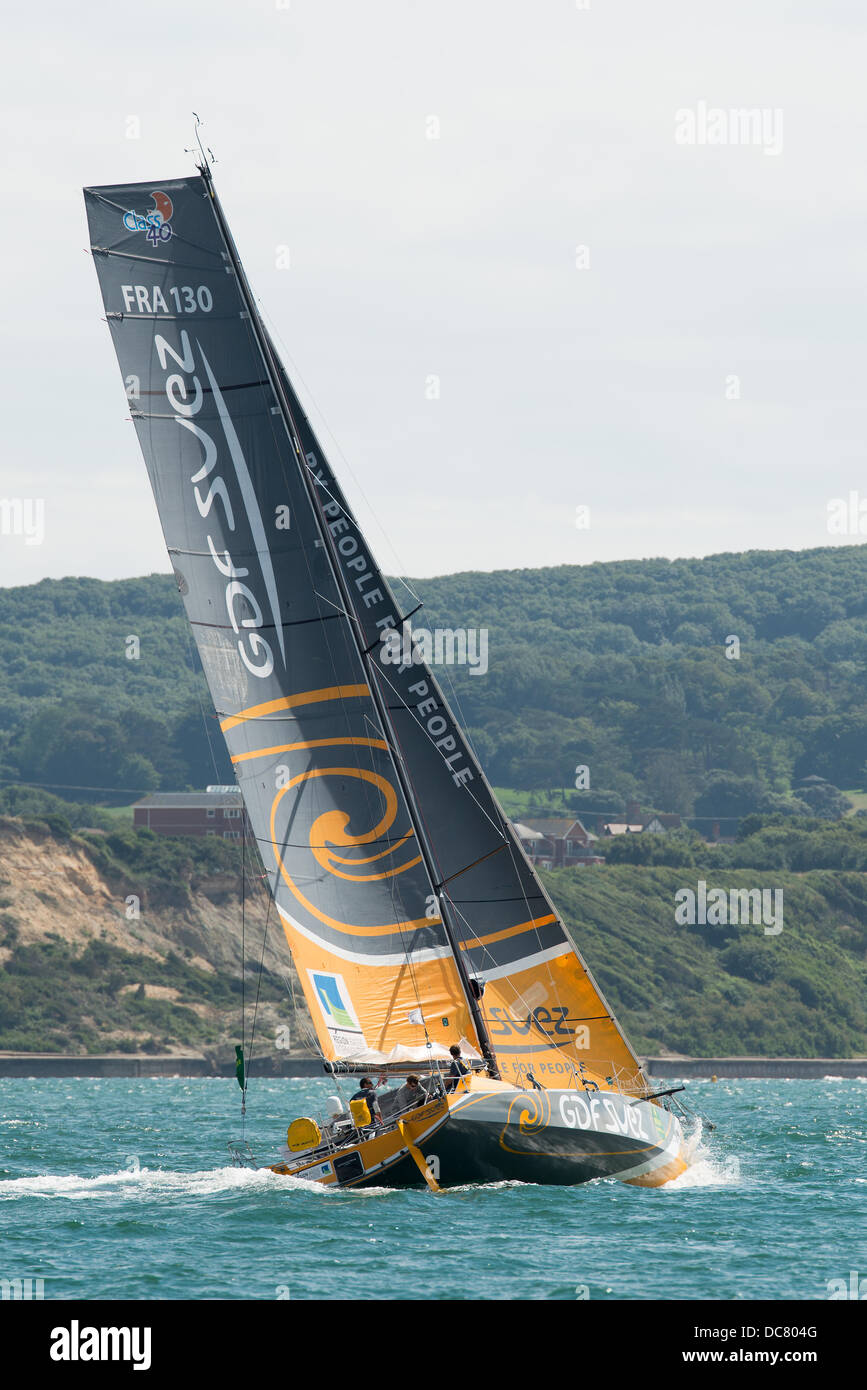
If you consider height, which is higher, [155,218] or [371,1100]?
[155,218]

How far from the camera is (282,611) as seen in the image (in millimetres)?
23344

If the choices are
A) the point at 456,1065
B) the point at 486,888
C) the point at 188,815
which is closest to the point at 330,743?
the point at 486,888

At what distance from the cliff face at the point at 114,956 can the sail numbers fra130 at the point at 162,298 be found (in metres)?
72.8

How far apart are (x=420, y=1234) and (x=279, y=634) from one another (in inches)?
306

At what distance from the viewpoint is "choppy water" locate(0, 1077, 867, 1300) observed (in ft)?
57.6

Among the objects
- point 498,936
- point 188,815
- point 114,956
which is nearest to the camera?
point 498,936

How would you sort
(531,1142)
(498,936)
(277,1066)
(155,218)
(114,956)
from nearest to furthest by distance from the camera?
1. (531,1142)
2. (155,218)
3. (498,936)
4. (277,1066)
5. (114,956)

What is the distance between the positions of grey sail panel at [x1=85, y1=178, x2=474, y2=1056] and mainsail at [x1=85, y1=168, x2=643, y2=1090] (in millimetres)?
18

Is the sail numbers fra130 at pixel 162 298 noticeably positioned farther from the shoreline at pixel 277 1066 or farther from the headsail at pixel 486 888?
the shoreline at pixel 277 1066

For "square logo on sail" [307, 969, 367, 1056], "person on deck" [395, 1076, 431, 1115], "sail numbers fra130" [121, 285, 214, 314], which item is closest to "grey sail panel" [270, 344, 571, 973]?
"square logo on sail" [307, 969, 367, 1056]

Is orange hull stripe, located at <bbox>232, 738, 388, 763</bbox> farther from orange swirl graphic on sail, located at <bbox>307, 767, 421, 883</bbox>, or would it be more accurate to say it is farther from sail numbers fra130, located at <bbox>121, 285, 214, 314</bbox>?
sail numbers fra130, located at <bbox>121, 285, 214, 314</bbox>

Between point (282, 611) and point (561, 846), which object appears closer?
point (282, 611)

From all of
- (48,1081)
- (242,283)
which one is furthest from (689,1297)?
(48,1081)

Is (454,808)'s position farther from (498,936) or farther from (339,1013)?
(339,1013)
